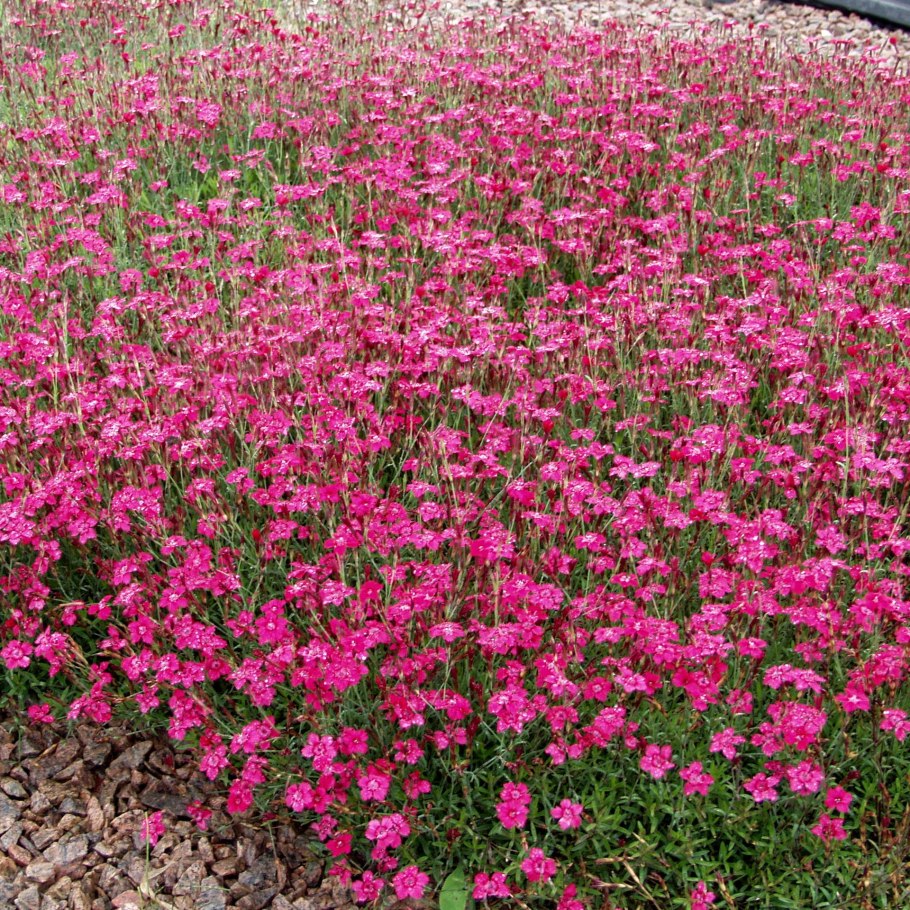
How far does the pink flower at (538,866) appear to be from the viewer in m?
2.89

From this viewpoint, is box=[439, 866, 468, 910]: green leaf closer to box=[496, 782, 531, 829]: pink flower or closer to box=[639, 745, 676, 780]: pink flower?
box=[496, 782, 531, 829]: pink flower

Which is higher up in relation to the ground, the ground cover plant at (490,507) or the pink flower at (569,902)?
the ground cover plant at (490,507)

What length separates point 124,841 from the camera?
11.3ft

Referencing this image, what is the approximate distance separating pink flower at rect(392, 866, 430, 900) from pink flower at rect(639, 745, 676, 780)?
0.71 metres

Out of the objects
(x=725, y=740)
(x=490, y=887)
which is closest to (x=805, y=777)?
(x=725, y=740)

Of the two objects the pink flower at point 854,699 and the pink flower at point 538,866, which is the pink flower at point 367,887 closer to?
the pink flower at point 538,866

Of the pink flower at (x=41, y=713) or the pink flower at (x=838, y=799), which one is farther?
the pink flower at (x=41, y=713)

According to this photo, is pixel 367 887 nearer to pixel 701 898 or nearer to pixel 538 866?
pixel 538 866

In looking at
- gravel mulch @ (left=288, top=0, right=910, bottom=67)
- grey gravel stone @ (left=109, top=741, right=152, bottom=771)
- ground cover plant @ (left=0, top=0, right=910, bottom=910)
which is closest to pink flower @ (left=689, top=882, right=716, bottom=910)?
ground cover plant @ (left=0, top=0, right=910, bottom=910)

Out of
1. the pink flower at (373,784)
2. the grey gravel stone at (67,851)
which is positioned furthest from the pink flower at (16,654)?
the pink flower at (373,784)

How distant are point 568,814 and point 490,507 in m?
1.09

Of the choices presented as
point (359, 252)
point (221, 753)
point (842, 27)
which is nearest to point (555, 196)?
point (359, 252)

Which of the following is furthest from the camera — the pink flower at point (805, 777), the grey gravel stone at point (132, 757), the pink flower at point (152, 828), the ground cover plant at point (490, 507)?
the grey gravel stone at point (132, 757)

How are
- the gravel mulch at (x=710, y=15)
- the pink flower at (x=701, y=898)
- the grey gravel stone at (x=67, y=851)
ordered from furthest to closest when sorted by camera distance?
the gravel mulch at (x=710, y=15), the grey gravel stone at (x=67, y=851), the pink flower at (x=701, y=898)
